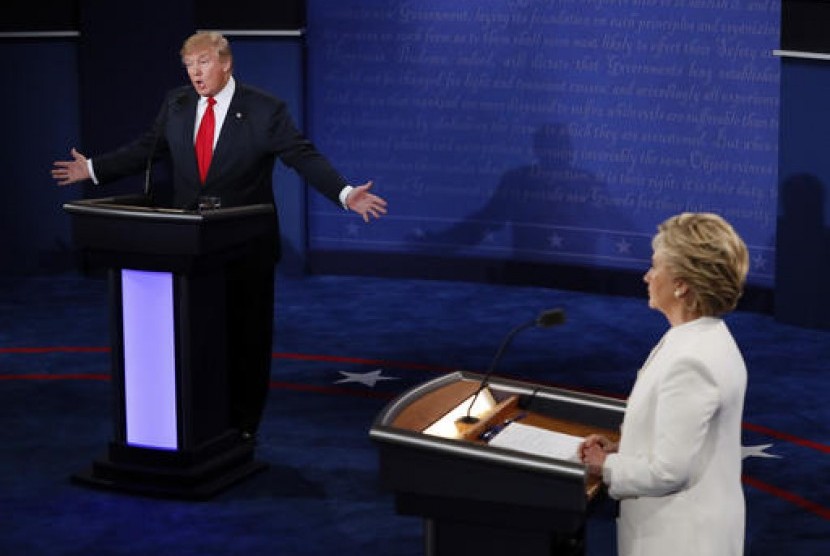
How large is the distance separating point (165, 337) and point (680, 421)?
338cm

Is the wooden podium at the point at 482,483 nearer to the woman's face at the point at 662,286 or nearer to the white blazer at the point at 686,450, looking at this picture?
the white blazer at the point at 686,450

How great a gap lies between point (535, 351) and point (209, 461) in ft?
9.06

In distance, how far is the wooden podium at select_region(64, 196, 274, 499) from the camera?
6.17m

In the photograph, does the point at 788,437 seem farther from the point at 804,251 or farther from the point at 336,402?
the point at 804,251

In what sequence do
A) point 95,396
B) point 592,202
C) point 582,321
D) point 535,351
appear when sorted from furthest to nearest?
1. point 592,202
2. point 582,321
3. point 535,351
4. point 95,396

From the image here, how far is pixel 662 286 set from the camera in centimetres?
344

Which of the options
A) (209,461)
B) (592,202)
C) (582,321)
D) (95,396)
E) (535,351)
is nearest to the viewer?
(209,461)

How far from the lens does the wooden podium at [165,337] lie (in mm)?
6168

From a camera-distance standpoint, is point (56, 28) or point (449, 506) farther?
point (56, 28)

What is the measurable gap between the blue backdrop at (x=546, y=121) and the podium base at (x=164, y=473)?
14.3 feet

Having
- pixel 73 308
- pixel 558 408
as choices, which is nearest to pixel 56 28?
pixel 73 308

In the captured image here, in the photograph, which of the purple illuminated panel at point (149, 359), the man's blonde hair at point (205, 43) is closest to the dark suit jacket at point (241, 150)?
the man's blonde hair at point (205, 43)

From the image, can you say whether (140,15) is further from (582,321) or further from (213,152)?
(213,152)

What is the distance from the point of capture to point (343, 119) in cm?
1080
